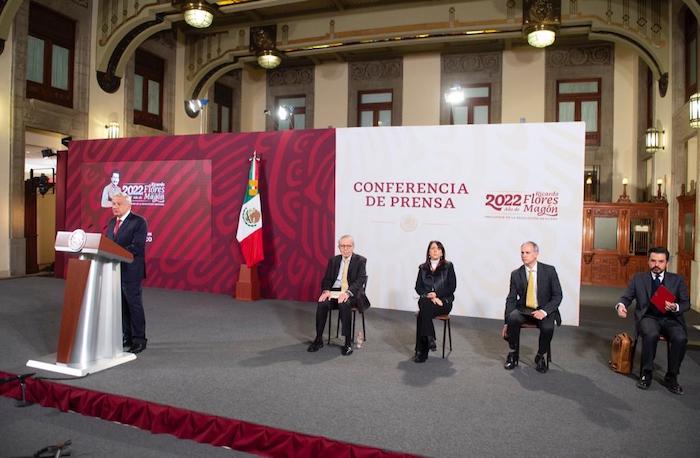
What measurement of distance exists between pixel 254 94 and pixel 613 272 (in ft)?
30.7

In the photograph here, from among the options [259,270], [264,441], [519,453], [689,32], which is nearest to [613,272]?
[689,32]

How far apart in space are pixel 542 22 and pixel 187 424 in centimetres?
883

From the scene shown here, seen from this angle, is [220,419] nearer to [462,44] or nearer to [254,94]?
[462,44]

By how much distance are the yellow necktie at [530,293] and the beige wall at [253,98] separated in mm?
10075

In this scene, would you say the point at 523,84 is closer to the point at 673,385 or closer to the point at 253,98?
the point at 253,98

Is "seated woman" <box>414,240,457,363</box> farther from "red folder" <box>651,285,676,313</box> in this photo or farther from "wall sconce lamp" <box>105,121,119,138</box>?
"wall sconce lamp" <box>105,121,119,138</box>

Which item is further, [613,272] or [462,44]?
[462,44]

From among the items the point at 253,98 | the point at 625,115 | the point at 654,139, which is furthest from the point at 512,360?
the point at 253,98

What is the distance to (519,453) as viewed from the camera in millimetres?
2551

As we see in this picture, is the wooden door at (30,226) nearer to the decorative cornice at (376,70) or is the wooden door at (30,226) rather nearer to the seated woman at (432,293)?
the decorative cornice at (376,70)

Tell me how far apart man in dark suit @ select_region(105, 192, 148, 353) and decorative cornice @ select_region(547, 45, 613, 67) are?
31.4 ft

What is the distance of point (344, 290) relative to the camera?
4.58 meters

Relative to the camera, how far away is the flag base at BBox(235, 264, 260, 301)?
685cm

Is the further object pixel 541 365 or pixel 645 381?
pixel 541 365
